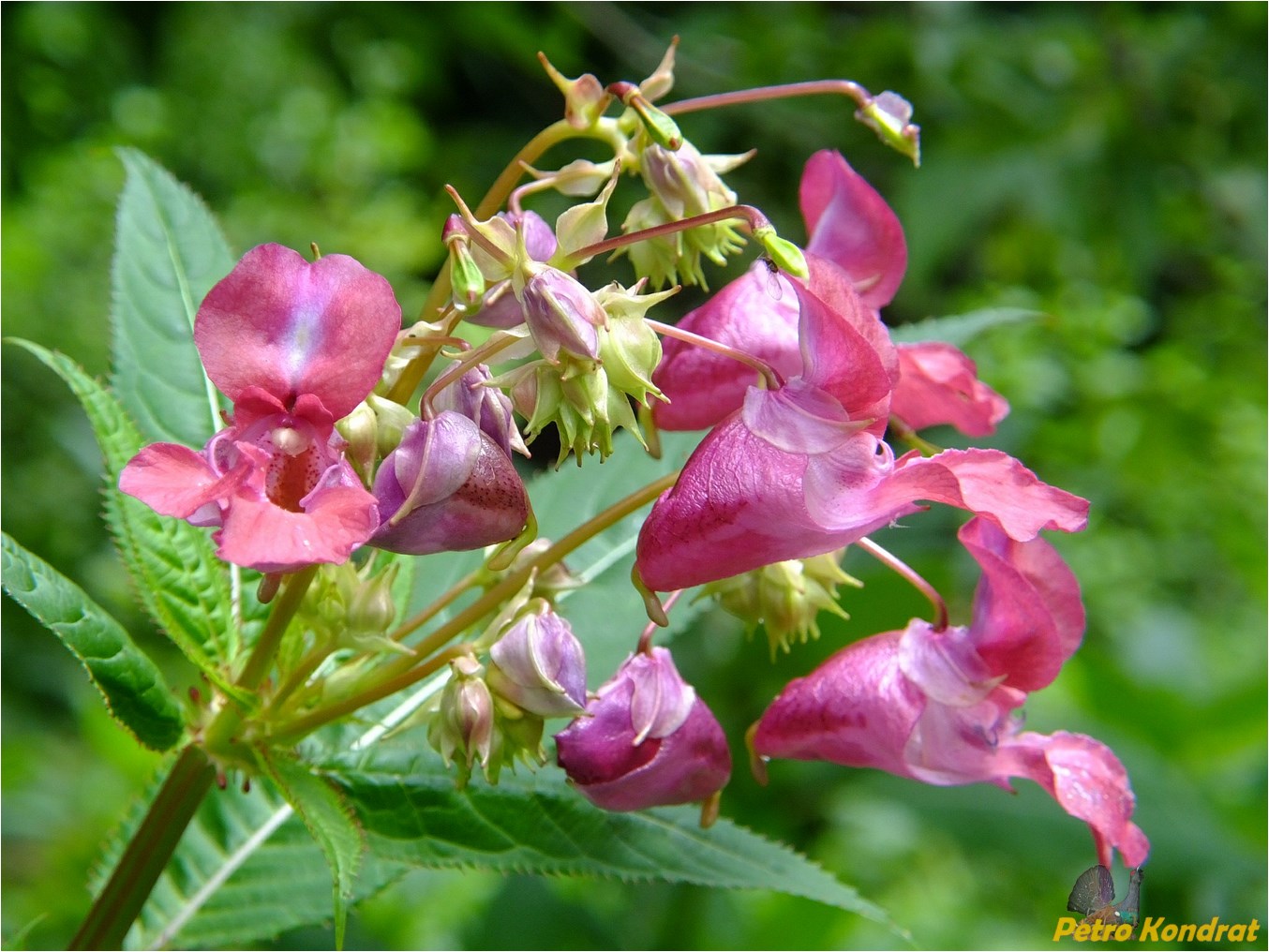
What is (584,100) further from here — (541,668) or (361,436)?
(541,668)

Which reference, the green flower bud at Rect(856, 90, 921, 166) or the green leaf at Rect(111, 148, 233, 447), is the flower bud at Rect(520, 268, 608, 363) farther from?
the green leaf at Rect(111, 148, 233, 447)

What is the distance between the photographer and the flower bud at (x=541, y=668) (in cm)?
81

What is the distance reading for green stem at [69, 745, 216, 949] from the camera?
91cm

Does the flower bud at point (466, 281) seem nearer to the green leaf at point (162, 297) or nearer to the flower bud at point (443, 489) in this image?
the flower bud at point (443, 489)

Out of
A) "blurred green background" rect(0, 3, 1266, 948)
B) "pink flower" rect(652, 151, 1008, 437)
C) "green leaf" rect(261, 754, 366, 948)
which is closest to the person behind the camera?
"green leaf" rect(261, 754, 366, 948)

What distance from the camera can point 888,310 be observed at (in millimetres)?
3912

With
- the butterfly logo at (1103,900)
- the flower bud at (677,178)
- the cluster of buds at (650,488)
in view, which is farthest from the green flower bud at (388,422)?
the butterfly logo at (1103,900)

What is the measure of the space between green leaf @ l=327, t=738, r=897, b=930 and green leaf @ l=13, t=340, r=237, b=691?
153mm

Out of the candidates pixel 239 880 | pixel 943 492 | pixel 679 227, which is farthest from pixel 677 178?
pixel 239 880

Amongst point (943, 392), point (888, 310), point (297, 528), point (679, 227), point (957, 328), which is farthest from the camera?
point (888, 310)

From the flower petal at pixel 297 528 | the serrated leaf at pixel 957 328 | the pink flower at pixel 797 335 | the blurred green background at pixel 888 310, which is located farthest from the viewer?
the blurred green background at pixel 888 310

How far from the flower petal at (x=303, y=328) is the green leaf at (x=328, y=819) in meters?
0.28

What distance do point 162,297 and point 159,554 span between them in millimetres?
312

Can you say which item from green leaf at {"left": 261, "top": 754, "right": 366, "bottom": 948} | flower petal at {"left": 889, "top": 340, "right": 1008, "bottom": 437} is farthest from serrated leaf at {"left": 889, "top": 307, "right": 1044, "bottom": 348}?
green leaf at {"left": 261, "top": 754, "right": 366, "bottom": 948}
